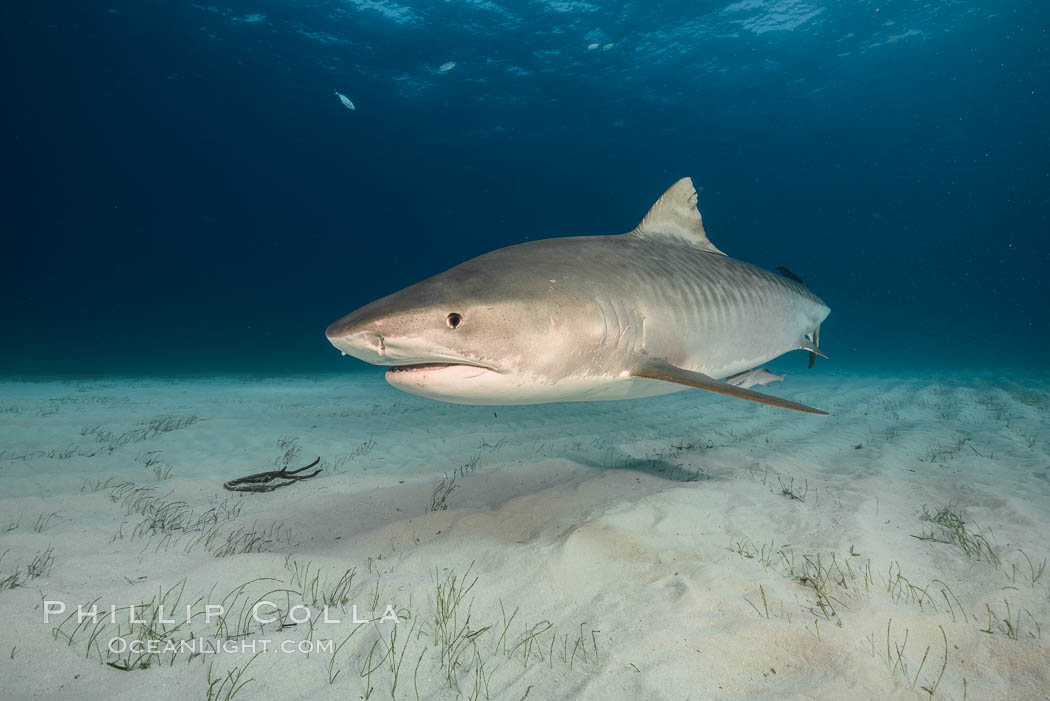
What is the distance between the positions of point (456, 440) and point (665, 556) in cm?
415

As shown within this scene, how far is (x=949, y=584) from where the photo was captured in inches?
94.4

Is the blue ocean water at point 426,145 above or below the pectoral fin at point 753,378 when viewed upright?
above

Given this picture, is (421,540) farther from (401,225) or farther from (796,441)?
(401,225)

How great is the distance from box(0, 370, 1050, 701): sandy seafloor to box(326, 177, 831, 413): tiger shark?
98 cm

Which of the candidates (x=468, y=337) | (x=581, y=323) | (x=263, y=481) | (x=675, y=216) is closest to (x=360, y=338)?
(x=468, y=337)

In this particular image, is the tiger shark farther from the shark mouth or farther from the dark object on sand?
the dark object on sand

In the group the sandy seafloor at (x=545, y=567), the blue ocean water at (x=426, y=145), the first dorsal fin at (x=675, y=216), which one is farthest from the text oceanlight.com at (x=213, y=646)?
the blue ocean water at (x=426, y=145)

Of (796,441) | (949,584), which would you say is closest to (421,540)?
(949,584)

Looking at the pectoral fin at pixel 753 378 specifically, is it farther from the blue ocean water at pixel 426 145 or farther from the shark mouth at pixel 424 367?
the blue ocean water at pixel 426 145

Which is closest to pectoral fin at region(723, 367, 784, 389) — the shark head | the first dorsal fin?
the first dorsal fin

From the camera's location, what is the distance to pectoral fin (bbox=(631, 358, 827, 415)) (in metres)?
2.58

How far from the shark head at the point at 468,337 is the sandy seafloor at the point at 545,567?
108 centimetres

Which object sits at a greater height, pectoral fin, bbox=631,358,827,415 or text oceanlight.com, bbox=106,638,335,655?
pectoral fin, bbox=631,358,827,415

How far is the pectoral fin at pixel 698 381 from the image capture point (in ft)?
8.48
